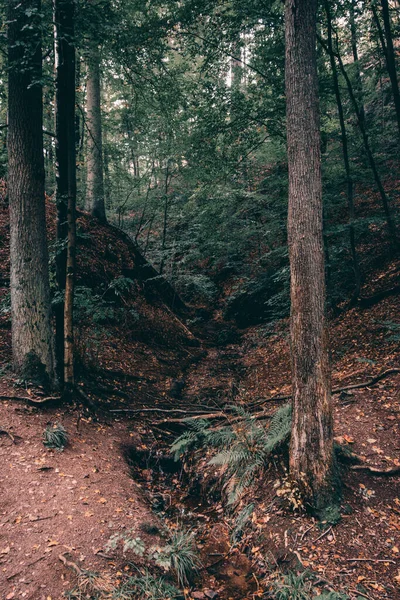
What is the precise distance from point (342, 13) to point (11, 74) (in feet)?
24.9

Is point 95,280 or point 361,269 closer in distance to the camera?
point 95,280

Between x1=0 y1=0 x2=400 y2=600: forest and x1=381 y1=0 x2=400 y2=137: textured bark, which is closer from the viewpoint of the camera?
x1=0 y1=0 x2=400 y2=600: forest

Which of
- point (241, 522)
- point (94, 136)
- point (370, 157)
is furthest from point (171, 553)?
point (94, 136)

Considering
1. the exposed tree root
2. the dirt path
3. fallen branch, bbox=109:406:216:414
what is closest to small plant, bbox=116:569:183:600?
the dirt path

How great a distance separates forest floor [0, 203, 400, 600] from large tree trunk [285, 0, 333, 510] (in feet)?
1.89

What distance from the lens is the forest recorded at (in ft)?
12.1

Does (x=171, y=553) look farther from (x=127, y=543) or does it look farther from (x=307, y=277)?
(x=307, y=277)

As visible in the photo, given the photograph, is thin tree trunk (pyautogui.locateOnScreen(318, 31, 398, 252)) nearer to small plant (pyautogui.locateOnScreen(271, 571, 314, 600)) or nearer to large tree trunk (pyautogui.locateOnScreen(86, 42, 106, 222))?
large tree trunk (pyautogui.locateOnScreen(86, 42, 106, 222))

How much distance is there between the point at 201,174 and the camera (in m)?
10.2

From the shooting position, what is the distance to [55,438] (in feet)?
17.0

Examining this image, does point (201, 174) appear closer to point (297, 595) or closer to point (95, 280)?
point (95, 280)

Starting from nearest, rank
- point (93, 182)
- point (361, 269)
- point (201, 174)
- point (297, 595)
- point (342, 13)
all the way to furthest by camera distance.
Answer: point (297, 595), point (342, 13), point (201, 174), point (361, 269), point (93, 182)

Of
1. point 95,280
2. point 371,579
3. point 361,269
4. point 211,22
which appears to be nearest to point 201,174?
point 211,22

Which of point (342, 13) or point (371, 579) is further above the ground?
point (342, 13)
